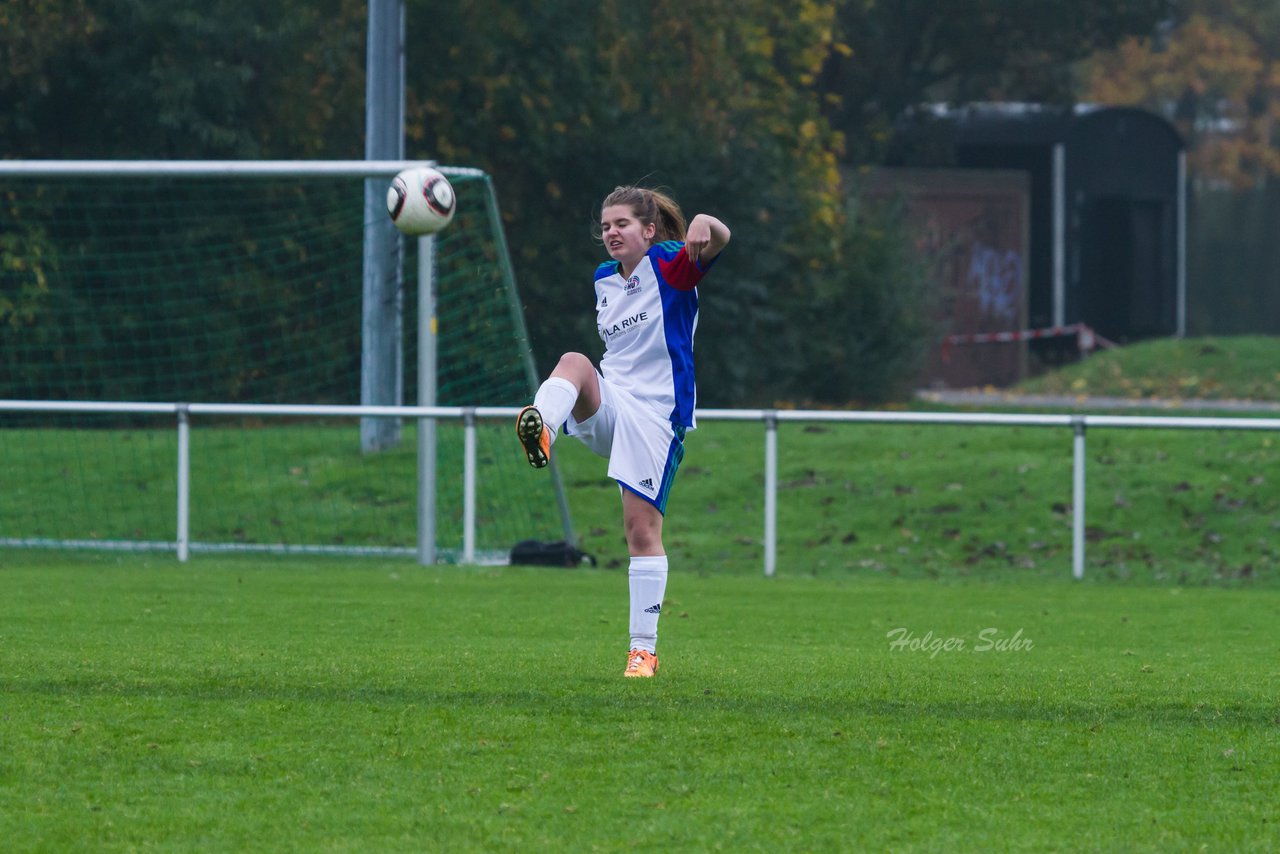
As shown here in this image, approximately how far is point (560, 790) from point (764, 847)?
27.4 inches

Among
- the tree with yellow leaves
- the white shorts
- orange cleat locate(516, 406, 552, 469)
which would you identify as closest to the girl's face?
the white shorts

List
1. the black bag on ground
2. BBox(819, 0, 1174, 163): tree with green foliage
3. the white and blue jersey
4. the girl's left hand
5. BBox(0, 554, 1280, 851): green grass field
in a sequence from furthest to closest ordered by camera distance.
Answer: BBox(819, 0, 1174, 163): tree with green foliage → the black bag on ground → the white and blue jersey → the girl's left hand → BBox(0, 554, 1280, 851): green grass field

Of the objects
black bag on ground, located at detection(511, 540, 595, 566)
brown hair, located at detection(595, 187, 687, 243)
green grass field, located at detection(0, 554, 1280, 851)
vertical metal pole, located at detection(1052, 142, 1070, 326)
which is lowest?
black bag on ground, located at detection(511, 540, 595, 566)

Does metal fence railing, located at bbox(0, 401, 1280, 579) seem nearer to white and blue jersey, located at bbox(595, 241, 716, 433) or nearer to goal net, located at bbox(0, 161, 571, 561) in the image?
goal net, located at bbox(0, 161, 571, 561)

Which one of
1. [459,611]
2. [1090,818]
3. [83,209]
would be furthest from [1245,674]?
[83,209]

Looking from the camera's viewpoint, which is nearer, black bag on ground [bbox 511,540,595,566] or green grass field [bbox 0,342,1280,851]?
green grass field [bbox 0,342,1280,851]

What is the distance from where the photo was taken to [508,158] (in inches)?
920

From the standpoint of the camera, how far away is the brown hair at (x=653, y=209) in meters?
6.56

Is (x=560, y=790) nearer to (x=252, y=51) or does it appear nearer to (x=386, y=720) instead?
(x=386, y=720)

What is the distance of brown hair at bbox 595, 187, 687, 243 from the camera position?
6562mm

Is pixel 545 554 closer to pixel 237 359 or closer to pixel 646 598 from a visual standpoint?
pixel 646 598

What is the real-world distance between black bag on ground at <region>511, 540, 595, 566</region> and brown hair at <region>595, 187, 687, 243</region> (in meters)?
5.67

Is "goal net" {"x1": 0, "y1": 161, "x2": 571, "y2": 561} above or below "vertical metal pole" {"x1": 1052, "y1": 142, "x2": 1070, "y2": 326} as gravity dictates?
below

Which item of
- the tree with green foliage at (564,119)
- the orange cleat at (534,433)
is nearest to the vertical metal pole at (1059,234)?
the tree with green foliage at (564,119)
